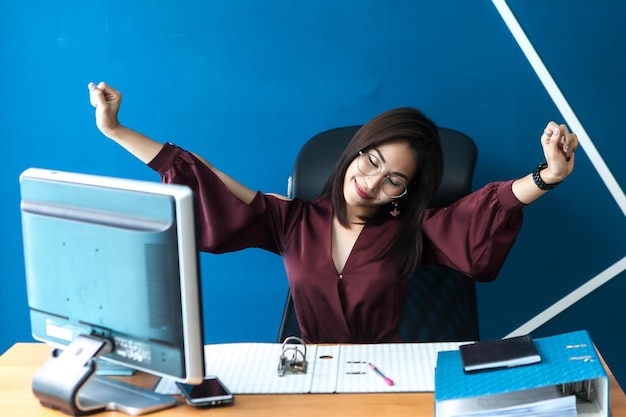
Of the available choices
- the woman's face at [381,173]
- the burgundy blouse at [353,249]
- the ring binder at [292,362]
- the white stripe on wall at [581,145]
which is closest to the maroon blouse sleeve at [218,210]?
the burgundy blouse at [353,249]

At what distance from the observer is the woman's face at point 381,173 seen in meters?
2.19

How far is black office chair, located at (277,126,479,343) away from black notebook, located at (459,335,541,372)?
0.67 m

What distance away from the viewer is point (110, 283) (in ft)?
5.30

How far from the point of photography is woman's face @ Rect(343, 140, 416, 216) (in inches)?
86.1

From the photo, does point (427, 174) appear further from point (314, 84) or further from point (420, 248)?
point (314, 84)

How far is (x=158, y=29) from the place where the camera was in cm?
286

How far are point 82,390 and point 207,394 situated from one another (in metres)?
0.24

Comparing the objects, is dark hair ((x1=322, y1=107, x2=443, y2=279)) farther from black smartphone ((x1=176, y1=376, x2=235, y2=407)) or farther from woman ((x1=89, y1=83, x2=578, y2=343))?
black smartphone ((x1=176, y1=376, x2=235, y2=407))

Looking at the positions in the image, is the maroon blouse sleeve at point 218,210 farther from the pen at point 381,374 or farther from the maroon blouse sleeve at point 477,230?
the pen at point 381,374

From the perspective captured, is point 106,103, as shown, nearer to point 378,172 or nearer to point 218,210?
point 218,210

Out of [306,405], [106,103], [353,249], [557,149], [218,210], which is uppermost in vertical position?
[106,103]

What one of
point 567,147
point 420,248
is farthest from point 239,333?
point 567,147

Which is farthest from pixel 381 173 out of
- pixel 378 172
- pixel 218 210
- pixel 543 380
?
pixel 543 380

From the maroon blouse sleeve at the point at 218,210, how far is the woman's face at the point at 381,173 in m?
0.25
